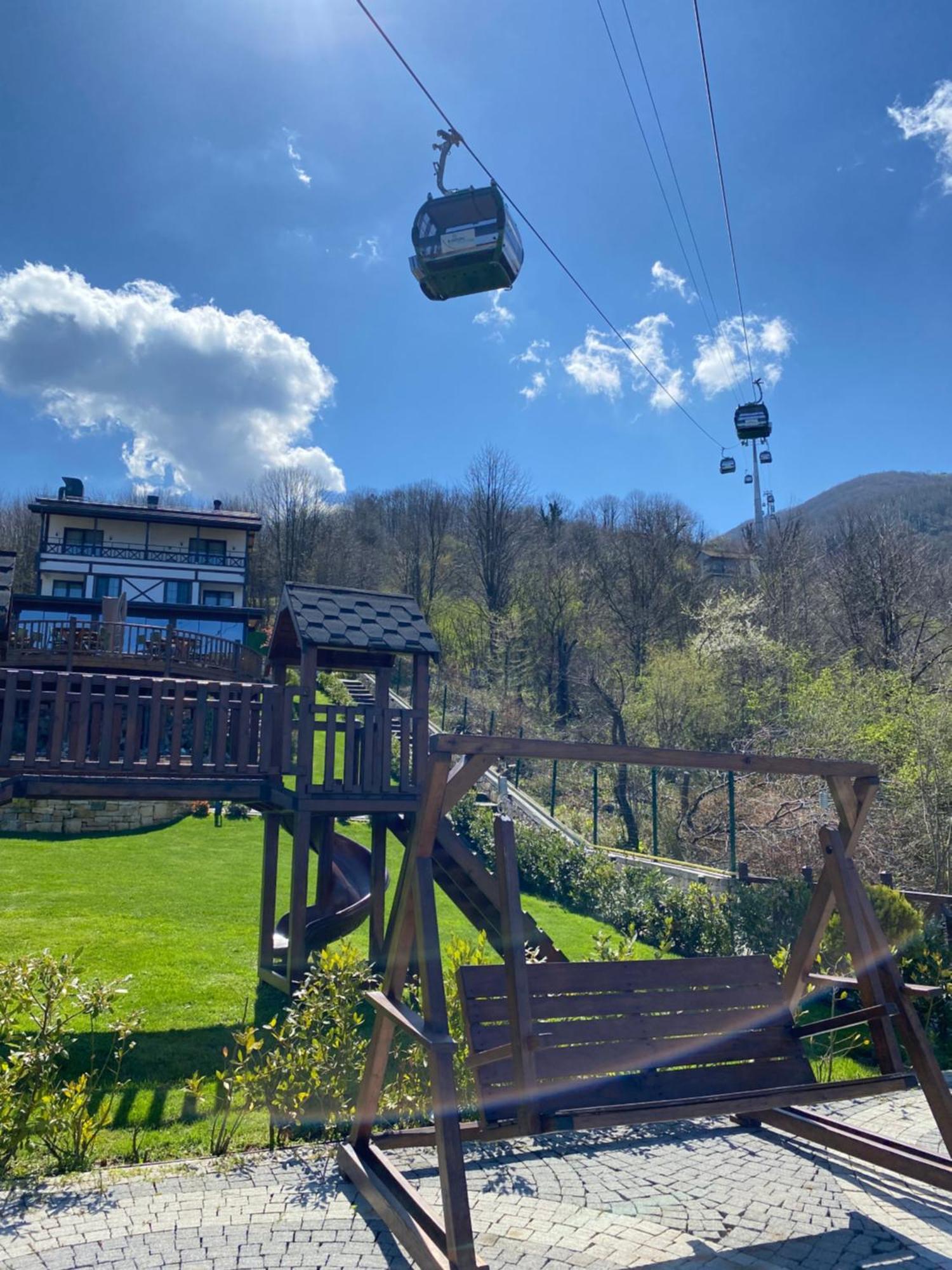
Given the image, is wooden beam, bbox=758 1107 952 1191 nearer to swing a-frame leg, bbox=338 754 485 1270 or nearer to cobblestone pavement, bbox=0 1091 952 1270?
cobblestone pavement, bbox=0 1091 952 1270

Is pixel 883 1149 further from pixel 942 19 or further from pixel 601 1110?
pixel 942 19

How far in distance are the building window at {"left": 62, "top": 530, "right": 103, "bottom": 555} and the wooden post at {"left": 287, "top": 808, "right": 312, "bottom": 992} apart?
35.5 metres

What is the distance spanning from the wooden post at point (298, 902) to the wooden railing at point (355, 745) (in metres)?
0.36

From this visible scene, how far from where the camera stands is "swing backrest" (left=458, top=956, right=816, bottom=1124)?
3750mm

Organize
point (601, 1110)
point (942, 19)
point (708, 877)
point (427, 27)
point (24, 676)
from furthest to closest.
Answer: point (708, 877), point (942, 19), point (24, 676), point (427, 27), point (601, 1110)

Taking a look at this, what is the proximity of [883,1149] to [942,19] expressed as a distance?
11196 mm

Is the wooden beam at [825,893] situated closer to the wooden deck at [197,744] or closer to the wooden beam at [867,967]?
the wooden beam at [867,967]

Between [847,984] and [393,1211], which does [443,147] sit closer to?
[847,984]

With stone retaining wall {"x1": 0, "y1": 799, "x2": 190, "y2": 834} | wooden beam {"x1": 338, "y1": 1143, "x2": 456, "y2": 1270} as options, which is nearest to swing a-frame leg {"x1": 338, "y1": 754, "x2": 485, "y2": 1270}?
wooden beam {"x1": 338, "y1": 1143, "x2": 456, "y2": 1270}

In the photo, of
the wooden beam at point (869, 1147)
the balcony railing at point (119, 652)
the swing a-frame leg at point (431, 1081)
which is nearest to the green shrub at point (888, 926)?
the wooden beam at point (869, 1147)

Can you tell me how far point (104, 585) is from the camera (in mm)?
38250

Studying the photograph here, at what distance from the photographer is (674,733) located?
2308 centimetres

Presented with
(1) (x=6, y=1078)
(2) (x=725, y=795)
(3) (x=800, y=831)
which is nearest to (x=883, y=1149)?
(1) (x=6, y=1078)

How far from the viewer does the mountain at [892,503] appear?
109ft
